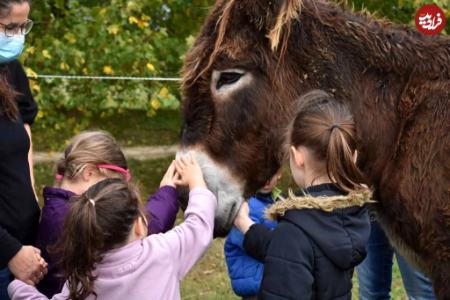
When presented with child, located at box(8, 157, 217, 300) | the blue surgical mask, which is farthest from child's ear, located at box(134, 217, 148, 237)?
the blue surgical mask

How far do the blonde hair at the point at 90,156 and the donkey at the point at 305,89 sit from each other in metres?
0.35

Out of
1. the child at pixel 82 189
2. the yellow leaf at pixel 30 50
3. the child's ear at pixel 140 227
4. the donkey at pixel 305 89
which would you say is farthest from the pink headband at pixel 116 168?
the yellow leaf at pixel 30 50

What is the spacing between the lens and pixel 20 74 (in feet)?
11.2

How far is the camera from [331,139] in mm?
2518

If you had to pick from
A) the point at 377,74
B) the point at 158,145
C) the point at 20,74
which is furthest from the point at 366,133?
the point at 158,145

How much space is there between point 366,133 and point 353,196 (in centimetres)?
60

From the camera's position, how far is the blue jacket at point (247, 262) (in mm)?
3686


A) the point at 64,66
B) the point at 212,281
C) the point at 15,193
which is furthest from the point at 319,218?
the point at 64,66

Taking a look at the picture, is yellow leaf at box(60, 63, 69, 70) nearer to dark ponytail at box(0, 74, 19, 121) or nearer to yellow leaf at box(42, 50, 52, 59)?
yellow leaf at box(42, 50, 52, 59)

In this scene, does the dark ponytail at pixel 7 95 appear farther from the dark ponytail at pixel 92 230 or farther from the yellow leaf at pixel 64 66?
the yellow leaf at pixel 64 66

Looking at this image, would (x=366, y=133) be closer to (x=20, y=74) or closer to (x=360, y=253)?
(x=360, y=253)

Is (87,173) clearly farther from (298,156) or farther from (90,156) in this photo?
(298,156)

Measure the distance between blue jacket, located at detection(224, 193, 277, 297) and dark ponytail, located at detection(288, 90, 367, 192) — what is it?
1.10 m

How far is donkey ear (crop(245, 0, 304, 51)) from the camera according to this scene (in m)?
3.07
